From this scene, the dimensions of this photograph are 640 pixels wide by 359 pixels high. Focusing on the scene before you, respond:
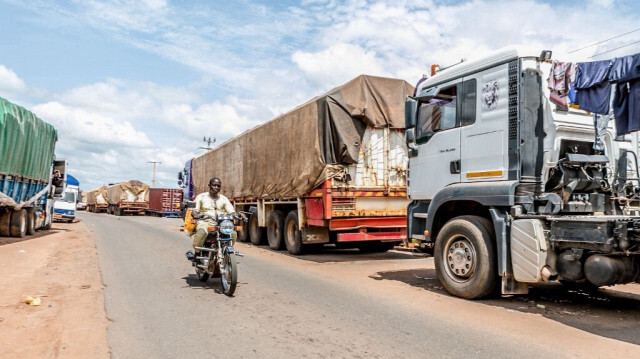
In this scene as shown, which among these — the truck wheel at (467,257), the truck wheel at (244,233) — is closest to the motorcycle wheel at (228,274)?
the truck wheel at (467,257)

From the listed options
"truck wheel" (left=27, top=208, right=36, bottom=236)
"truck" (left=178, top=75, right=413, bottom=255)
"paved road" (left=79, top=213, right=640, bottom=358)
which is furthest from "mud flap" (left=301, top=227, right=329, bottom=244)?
"truck wheel" (left=27, top=208, right=36, bottom=236)

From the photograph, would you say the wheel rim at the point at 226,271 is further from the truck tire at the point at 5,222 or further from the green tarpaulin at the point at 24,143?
the truck tire at the point at 5,222

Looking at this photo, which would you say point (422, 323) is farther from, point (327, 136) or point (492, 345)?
point (327, 136)

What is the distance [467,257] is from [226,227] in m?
3.48

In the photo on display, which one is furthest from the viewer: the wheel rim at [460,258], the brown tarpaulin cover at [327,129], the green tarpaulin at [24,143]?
the green tarpaulin at [24,143]

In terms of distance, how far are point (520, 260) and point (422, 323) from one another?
1529 millimetres

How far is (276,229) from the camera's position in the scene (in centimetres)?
1360

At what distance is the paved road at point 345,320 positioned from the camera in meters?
4.40

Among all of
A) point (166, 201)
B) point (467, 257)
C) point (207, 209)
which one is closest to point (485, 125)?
point (467, 257)

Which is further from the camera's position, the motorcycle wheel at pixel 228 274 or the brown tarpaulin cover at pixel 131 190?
the brown tarpaulin cover at pixel 131 190

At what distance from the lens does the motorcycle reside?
6.77 meters

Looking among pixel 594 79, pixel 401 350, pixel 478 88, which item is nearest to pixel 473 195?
pixel 478 88

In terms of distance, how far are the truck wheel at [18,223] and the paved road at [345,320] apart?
924 cm

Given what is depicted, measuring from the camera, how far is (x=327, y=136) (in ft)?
36.1
